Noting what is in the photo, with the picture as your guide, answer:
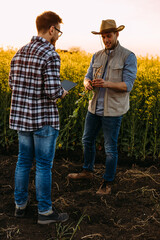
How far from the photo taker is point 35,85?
286 cm

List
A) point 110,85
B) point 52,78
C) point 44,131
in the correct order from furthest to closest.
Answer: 1. point 110,85
2. point 44,131
3. point 52,78

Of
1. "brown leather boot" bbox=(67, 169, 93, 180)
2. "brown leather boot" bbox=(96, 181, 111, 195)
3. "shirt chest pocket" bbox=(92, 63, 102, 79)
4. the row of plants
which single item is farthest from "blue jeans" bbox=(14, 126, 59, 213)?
the row of plants

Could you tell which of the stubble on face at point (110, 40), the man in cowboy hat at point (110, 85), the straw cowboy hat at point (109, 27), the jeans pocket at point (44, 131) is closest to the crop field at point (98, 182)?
the man in cowboy hat at point (110, 85)

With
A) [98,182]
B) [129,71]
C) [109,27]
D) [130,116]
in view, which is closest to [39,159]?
[129,71]

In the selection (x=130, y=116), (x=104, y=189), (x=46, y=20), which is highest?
(x=46, y=20)

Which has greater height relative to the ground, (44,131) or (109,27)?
(109,27)

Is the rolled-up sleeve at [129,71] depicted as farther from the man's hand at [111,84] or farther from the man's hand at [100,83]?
the man's hand at [100,83]

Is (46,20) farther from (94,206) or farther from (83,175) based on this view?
(83,175)

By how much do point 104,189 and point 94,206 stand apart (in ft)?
1.43

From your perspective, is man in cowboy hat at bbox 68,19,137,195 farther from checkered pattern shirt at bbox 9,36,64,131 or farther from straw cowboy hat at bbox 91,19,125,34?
checkered pattern shirt at bbox 9,36,64,131

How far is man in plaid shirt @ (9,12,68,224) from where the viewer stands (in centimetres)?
282

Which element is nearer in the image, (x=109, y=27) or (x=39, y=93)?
(x=39, y=93)

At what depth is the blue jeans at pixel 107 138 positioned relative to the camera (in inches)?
154

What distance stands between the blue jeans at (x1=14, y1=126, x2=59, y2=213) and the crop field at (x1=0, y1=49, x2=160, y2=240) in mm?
352
